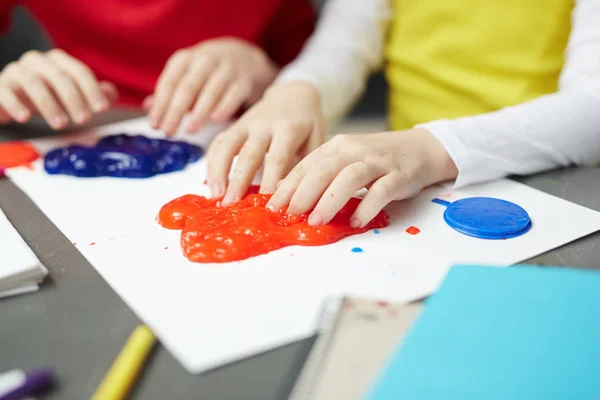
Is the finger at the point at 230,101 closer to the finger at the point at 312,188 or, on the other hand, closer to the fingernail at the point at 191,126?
the fingernail at the point at 191,126

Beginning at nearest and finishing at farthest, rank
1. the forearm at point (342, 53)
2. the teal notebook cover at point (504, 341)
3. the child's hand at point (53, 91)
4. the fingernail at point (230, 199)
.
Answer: the teal notebook cover at point (504, 341) < the fingernail at point (230, 199) < the child's hand at point (53, 91) < the forearm at point (342, 53)

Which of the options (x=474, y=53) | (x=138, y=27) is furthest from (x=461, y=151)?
(x=138, y=27)

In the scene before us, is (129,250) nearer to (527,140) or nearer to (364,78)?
(527,140)

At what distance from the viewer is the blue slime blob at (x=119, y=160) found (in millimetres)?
680

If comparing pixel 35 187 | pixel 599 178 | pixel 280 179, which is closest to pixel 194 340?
pixel 280 179

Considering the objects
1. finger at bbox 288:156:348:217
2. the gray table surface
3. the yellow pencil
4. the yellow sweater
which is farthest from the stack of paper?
the yellow sweater

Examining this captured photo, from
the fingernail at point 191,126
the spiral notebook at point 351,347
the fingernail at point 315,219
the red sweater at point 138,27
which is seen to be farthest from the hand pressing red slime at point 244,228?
the red sweater at point 138,27

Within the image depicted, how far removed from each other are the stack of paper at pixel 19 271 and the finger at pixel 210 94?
36 cm

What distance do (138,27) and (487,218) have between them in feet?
2.67

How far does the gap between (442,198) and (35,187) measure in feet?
1.50

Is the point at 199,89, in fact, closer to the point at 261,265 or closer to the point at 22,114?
the point at 22,114

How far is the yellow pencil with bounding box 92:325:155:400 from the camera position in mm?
324

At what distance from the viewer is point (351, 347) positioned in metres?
0.35

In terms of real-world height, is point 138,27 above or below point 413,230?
above
